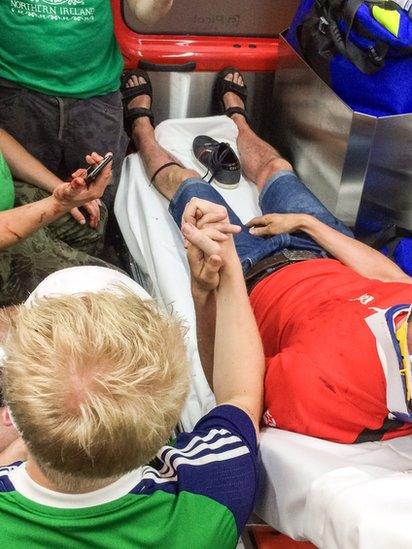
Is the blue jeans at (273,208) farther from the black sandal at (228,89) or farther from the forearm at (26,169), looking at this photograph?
the black sandal at (228,89)

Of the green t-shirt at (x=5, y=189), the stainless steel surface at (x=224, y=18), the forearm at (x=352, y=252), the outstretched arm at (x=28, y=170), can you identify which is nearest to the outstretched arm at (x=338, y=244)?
the forearm at (x=352, y=252)

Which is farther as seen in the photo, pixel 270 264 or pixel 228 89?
pixel 228 89

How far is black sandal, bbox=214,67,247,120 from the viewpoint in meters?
2.51

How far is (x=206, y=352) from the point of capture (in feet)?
4.45

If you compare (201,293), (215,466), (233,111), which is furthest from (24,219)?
(233,111)

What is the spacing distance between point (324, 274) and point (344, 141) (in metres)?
0.54

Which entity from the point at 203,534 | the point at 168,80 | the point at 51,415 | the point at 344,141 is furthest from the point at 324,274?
the point at 168,80

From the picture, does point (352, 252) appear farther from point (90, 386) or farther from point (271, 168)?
point (90, 386)

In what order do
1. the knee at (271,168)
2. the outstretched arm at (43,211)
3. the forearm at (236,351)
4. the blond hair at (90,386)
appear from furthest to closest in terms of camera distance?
the knee at (271,168), the outstretched arm at (43,211), the forearm at (236,351), the blond hair at (90,386)

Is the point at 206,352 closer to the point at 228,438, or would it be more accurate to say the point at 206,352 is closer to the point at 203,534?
the point at 228,438

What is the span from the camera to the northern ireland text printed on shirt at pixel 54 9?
6.00 feet

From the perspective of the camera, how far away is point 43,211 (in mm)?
1477

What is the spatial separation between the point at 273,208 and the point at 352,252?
0.36 metres

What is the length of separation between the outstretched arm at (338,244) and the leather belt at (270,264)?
0.07 meters
